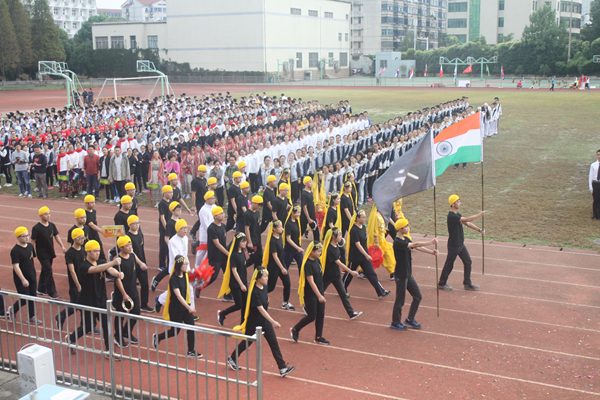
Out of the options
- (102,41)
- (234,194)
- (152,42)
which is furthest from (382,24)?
(234,194)

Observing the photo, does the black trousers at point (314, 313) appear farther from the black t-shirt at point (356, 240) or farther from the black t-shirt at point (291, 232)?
the black t-shirt at point (291, 232)

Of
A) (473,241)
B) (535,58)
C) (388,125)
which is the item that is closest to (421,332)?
(473,241)

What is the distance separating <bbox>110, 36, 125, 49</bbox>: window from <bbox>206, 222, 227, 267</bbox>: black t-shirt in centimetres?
7330

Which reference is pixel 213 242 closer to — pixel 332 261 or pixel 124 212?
pixel 124 212

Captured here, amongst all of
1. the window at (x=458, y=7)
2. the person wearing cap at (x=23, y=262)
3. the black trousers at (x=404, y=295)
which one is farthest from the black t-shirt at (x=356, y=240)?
the window at (x=458, y=7)

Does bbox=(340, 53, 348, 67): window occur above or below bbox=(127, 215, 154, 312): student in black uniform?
above

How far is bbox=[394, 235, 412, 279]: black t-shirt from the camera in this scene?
792 centimetres

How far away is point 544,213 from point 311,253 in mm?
9198

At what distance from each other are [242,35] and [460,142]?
6130cm

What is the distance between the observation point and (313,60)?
75.2 metres

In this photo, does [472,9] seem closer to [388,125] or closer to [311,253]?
[388,125]

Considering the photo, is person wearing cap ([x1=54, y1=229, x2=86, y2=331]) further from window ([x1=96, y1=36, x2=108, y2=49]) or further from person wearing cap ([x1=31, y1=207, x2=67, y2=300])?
window ([x1=96, y1=36, x2=108, y2=49])

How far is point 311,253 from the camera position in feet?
24.9

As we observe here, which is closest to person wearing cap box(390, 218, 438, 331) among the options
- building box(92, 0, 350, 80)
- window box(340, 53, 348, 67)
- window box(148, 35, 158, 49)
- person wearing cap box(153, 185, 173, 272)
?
person wearing cap box(153, 185, 173, 272)
